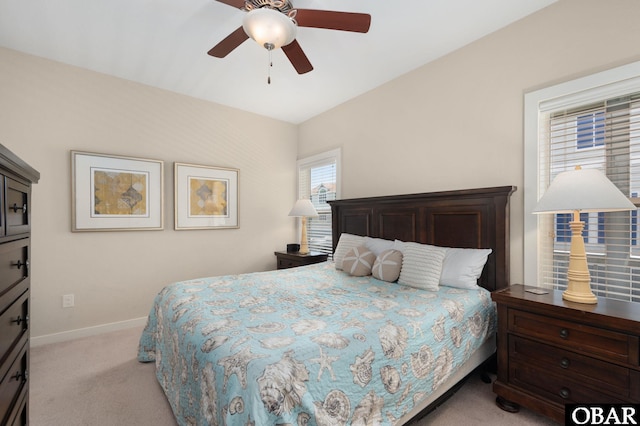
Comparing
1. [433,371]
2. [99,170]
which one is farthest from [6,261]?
[99,170]

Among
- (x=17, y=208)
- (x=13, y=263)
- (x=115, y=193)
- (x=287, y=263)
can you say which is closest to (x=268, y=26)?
(x=17, y=208)

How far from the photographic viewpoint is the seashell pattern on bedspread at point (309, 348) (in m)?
1.10

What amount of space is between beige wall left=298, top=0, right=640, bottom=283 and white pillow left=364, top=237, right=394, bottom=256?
24.1 inches

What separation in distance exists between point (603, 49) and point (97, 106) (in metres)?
4.38

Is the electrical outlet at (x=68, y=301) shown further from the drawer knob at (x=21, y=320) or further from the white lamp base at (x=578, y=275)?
the white lamp base at (x=578, y=275)

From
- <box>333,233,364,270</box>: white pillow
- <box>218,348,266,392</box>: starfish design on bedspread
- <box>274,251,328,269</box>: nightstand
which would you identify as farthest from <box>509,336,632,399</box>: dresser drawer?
<box>274,251,328,269</box>: nightstand

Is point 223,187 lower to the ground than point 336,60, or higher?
lower

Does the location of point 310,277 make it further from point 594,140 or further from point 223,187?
point 594,140

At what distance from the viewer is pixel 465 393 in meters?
2.02

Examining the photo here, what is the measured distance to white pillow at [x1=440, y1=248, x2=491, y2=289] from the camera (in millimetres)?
2189

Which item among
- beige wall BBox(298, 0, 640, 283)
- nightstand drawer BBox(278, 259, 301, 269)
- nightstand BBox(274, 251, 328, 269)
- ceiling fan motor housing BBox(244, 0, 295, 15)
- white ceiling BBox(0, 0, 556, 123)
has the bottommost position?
nightstand drawer BBox(278, 259, 301, 269)

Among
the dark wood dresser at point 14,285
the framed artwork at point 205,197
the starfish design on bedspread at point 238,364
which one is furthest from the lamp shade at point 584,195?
the framed artwork at point 205,197

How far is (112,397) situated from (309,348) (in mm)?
1750

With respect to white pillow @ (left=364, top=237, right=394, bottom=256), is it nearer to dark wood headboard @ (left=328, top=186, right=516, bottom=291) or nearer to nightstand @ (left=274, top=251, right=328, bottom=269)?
dark wood headboard @ (left=328, top=186, right=516, bottom=291)
